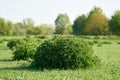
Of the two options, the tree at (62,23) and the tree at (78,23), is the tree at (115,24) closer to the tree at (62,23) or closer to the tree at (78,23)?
the tree at (78,23)

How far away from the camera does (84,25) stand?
99625 millimetres

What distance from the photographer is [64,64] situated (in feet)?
55.7

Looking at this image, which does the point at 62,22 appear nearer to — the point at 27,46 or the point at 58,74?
the point at 27,46

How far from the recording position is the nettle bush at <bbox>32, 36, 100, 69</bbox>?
16.9 m

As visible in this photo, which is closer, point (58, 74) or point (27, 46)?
point (58, 74)

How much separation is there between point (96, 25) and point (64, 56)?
76.8 metres

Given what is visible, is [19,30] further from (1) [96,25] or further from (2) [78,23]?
(1) [96,25]

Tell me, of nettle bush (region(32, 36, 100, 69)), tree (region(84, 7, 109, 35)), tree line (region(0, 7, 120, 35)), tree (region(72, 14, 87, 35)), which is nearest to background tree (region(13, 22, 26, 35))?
tree line (region(0, 7, 120, 35))

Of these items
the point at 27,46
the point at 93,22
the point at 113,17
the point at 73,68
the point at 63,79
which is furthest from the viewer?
the point at 93,22

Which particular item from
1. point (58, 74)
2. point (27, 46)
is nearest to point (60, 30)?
point (27, 46)

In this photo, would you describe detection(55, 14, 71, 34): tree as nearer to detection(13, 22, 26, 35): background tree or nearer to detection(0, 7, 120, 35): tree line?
detection(0, 7, 120, 35): tree line

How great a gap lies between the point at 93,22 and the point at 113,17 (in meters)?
7.68

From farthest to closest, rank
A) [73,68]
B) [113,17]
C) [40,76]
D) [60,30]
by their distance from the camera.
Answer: [60,30] → [113,17] → [73,68] → [40,76]

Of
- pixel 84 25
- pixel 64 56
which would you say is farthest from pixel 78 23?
pixel 64 56
